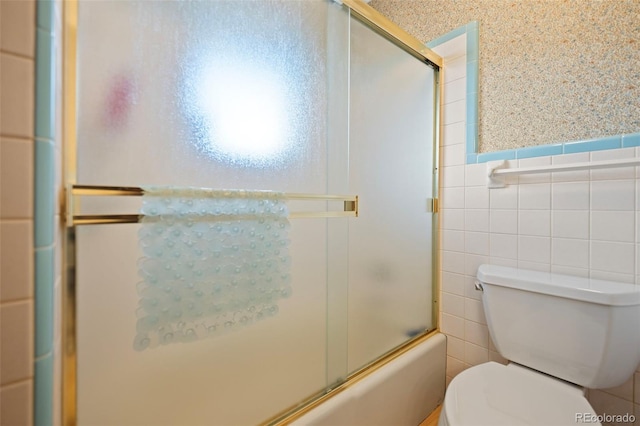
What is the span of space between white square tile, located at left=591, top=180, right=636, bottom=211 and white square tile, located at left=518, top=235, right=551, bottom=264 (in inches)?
7.7

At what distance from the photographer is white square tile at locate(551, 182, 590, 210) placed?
3.33 ft

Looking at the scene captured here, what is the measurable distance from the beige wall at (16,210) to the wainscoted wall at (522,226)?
141 centimetres

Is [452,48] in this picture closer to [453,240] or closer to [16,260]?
[453,240]

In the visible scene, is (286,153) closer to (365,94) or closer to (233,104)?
(233,104)

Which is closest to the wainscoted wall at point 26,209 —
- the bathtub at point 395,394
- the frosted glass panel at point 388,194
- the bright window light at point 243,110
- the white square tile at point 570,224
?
the bright window light at point 243,110

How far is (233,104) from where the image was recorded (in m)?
0.72

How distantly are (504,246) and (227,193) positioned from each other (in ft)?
3.74

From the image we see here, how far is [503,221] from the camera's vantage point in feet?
3.95

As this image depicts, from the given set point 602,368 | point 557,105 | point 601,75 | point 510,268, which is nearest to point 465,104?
point 557,105

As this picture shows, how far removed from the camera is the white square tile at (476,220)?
1257mm

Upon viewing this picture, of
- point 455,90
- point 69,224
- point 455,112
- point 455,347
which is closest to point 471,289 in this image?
→ point 455,347

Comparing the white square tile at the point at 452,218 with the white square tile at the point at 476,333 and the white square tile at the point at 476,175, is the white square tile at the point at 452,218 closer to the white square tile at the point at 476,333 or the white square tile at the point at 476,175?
the white square tile at the point at 476,175

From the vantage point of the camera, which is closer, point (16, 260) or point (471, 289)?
point (16, 260)

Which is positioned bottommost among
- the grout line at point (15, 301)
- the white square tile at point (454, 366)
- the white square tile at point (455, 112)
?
the white square tile at point (454, 366)
